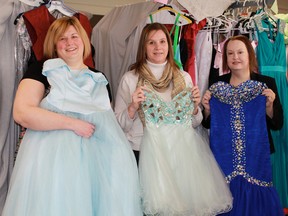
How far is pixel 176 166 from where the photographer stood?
171 centimetres

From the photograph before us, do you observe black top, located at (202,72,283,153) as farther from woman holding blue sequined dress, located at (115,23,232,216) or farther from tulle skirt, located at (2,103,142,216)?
tulle skirt, located at (2,103,142,216)

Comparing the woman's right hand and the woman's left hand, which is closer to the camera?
the woman's right hand

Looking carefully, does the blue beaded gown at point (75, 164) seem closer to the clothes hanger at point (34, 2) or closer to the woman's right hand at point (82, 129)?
the woman's right hand at point (82, 129)

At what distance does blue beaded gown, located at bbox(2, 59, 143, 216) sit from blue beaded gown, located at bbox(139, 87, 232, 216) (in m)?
0.11

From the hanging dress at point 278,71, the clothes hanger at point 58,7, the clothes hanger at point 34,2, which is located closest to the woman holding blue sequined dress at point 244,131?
the hanging dress at point 278,71

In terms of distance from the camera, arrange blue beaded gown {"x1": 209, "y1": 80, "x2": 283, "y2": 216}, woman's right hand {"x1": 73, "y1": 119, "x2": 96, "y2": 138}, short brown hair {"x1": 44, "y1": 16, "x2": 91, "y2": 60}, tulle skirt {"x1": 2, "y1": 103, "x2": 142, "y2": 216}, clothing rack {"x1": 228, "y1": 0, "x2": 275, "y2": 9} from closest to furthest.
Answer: tulle skirt {"x1": 2, "y1": 103, "x2": 142, "y2": 216}, woman's right hand {"x1": 73, "y1": 119, "x2": 96, "y2": 138}, short brown hair {"x1": 44, "y1": 16, "x2": 91, "y2": 60}, blue beaded gown {"x1": 209, "y1": 80, "x2": 283, "y2": 216}, clothing rack {"x1": 228, "y1": 0, "x2": 275, "y2": 9}

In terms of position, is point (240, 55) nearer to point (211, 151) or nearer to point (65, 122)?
point (211, 151)

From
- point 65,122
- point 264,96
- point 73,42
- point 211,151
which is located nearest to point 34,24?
point 73,42

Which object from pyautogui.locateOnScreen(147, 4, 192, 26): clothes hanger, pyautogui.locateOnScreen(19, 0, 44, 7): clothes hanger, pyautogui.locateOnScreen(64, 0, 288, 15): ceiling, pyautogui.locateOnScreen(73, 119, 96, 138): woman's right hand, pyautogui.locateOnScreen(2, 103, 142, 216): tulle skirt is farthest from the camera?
pyautogui.locateOnScreen(64, 0, 288, 15): ceiling

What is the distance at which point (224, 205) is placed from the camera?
5.51 feet

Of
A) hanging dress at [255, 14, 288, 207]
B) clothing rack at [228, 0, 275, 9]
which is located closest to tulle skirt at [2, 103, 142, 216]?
hanging dress at [255, 14, 288, 207]

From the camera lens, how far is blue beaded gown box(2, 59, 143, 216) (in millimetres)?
1357

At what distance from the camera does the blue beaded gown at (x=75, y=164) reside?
136cm

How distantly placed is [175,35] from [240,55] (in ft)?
1.47
